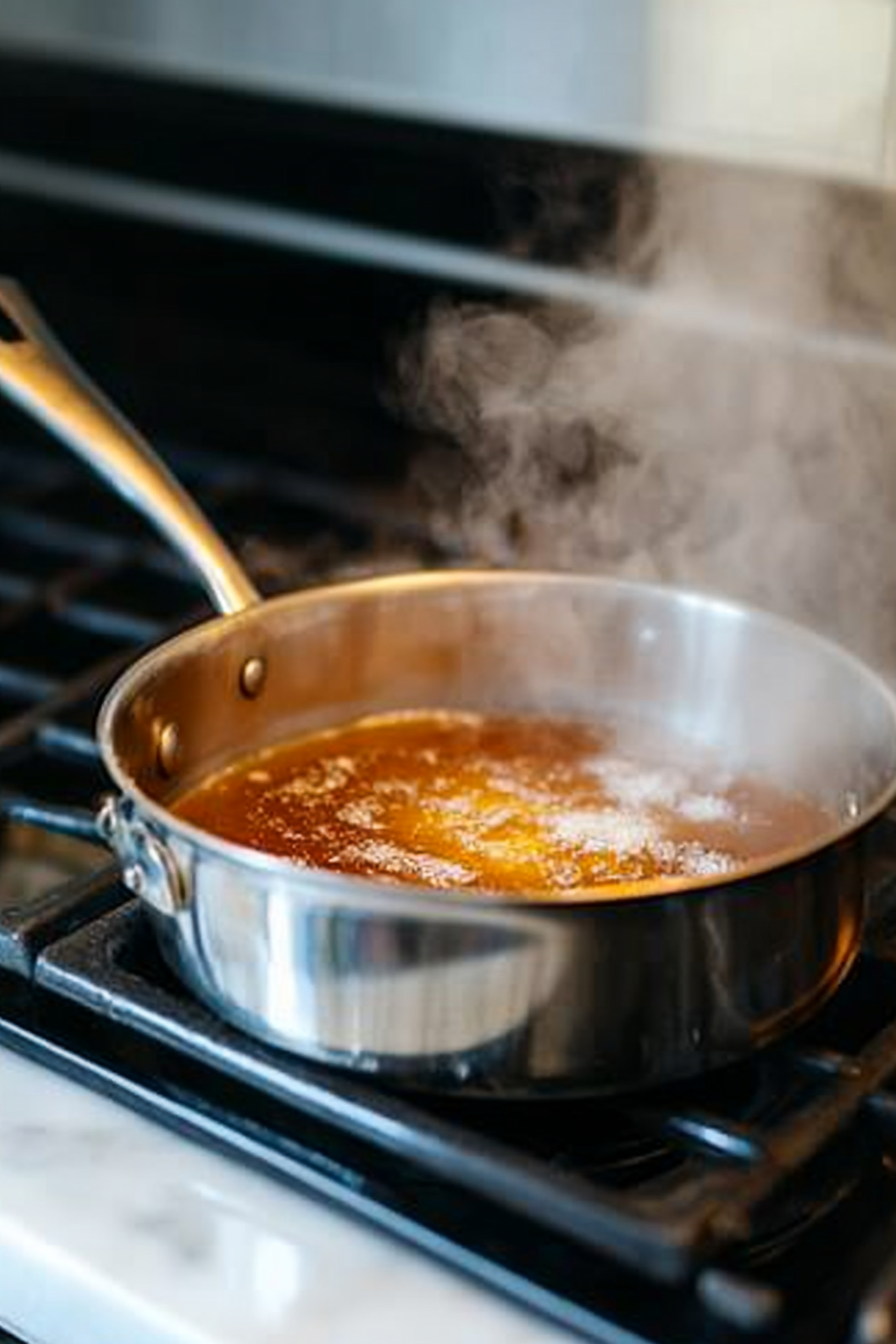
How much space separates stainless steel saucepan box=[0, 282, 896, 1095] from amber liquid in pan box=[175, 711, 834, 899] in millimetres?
19

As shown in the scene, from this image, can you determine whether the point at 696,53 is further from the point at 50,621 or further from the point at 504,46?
the point at 50,621

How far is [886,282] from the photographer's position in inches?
41.3

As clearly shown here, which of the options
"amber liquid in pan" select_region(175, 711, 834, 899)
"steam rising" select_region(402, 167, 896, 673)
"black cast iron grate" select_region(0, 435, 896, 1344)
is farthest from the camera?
"steam rising" select_region(402, 167, 896, 673)

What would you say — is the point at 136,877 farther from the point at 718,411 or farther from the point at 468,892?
the point at 718,411

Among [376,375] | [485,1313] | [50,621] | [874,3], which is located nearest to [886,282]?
[874,3]

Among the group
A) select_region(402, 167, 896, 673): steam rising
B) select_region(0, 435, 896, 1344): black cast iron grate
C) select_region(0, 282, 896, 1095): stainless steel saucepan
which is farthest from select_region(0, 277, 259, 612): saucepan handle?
select_region(402, 167, 896, 673): steam rising

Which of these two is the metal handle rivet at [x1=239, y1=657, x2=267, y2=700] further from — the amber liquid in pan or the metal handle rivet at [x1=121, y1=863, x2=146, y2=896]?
the metal handle rivet at [x1=121, y1=863, x2=146, y2=896]

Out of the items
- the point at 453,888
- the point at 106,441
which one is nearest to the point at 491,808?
the point at 453,888

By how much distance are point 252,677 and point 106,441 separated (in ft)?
0.44

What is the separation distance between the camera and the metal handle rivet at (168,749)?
861 mm

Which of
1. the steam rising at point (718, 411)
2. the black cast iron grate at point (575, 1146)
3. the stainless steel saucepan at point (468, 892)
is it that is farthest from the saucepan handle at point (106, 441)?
the steam rising at point (718, 411)

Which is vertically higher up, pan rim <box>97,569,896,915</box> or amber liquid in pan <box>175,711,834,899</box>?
pan rim <box>97,569,896,915</box>

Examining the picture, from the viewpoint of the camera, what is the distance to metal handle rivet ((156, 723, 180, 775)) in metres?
0.86

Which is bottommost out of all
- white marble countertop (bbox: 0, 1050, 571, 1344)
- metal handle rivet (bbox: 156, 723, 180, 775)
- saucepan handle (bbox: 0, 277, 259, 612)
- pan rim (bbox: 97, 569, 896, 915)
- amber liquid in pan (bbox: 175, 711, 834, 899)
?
white marble countertop (bbox: 0, 1050, 571, 1344)
